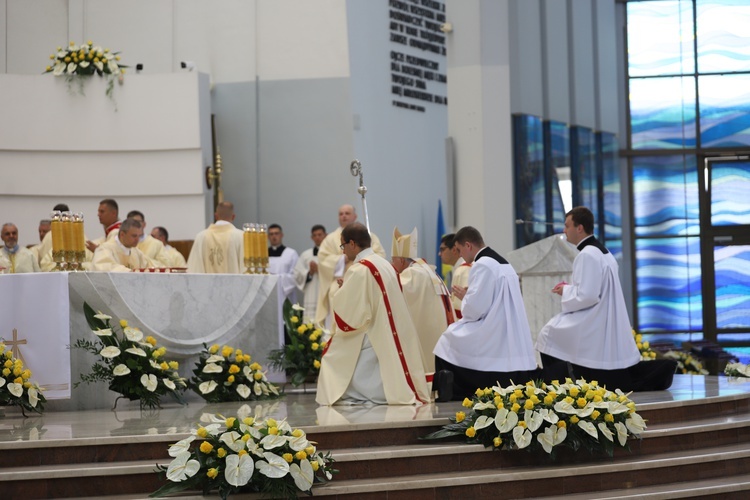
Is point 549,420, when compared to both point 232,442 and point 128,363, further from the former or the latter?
point 128,363

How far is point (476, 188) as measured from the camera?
12562 millimetres

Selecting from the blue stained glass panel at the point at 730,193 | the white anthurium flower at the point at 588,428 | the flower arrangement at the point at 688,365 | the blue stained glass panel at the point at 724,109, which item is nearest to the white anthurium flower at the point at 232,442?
the white anthurium flower at the point at 588,428

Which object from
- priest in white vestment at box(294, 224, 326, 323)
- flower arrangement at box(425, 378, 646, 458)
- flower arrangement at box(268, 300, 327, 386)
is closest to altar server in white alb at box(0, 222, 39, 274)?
flower arrangement at box(268, 300, 327, 386)

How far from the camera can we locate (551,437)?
6.44 meters

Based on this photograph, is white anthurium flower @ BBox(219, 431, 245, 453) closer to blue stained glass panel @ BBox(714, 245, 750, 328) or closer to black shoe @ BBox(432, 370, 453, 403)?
black shoe @ BBox(432, 370, 453, 403)

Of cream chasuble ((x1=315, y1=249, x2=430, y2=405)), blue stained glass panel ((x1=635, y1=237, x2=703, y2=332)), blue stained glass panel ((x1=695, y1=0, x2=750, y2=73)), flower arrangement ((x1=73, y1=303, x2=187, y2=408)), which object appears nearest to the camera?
flower arrangement ((x1=73, y1=303, x2=187, y2=408))

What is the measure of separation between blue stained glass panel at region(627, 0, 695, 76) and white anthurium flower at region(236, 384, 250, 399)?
1072 cm

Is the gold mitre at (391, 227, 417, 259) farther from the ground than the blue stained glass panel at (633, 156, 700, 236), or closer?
closer

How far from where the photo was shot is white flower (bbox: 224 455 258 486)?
5609 millimetres

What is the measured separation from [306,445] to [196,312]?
3.14m

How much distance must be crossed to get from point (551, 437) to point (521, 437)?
6.8 inches

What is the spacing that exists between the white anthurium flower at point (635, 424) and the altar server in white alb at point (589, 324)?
5.89ft

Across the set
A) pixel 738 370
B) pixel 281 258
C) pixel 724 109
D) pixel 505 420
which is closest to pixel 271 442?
pixel 505 420

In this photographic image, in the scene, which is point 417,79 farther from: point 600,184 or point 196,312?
point 196,312
